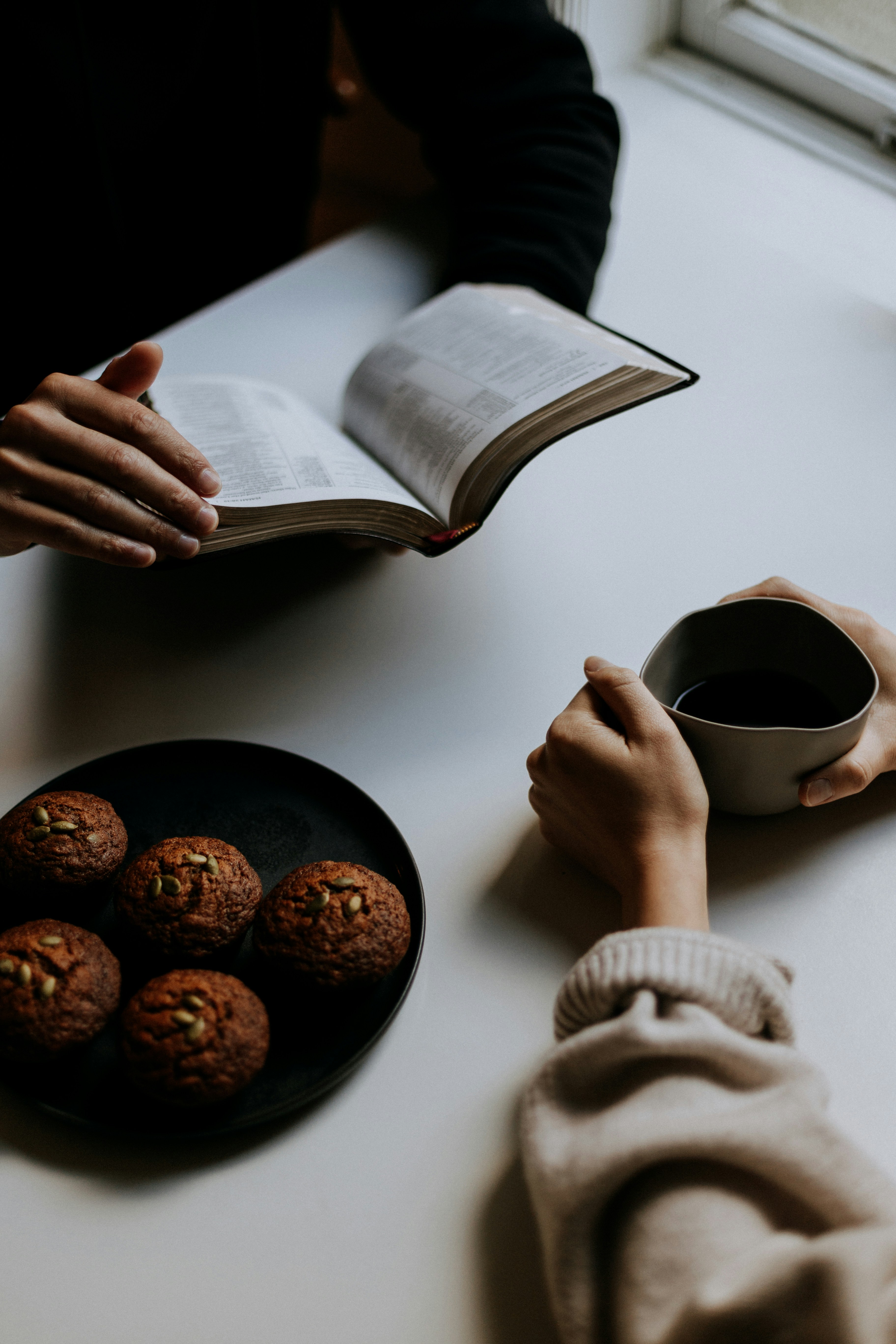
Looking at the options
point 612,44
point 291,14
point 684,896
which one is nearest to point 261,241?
point 291,14

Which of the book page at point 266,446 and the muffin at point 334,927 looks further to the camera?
the book page at point 266,446

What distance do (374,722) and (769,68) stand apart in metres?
1.27

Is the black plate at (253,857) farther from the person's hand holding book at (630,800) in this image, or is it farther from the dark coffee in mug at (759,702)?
the dark coffee in mug at (759,702)

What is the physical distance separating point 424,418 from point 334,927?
0.50 m

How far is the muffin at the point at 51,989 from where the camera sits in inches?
21.7

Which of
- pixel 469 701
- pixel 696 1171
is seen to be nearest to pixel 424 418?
pixel 469 701

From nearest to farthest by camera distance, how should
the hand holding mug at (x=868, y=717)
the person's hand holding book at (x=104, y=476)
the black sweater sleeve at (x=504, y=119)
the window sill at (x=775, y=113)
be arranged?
the hand holding mug at (x=868, y=717), the person's hand holding book at (x=104, y=476), the black sweater sleeve at (x=504, y=119), the window sill at (x=775, y=113)

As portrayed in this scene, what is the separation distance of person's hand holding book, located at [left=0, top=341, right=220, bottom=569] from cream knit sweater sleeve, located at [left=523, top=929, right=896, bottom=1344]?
0.47 metres

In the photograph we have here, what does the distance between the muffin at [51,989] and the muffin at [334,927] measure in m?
0.10

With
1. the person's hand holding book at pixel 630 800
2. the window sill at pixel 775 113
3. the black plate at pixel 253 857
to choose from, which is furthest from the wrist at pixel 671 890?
the window sill at pixel 775 113

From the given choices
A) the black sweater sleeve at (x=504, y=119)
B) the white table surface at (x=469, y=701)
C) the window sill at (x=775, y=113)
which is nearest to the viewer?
the white table surface at (x=469, y=701)

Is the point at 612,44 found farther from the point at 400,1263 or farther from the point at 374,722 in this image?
the point at 400,1263

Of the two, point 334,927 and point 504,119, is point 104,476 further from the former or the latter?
point 504,119

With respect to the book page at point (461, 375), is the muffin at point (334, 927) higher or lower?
lower
